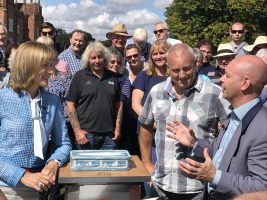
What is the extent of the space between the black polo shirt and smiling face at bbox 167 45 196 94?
5.91ft

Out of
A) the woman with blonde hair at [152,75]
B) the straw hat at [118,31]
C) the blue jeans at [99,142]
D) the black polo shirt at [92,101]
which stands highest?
the straw hat at [118,31]

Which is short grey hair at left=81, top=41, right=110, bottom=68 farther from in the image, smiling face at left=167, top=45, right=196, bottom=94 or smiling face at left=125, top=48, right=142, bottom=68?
smiling face at left=167, top=45, right=196, bottom=94

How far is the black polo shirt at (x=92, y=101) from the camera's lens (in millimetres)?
5086

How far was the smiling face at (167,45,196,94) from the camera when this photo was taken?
339cm

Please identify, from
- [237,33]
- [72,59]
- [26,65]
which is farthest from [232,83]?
[237,33]

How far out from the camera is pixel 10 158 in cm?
284

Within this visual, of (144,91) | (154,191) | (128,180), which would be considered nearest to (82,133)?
(144,91)

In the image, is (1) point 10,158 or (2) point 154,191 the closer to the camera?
(1) point 10,158

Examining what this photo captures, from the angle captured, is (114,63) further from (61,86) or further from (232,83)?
(232,83)

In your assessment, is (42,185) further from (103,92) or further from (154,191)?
(103,92)

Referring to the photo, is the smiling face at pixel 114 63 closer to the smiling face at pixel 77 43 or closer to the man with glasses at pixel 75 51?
the man with glasses at pixel 75 51

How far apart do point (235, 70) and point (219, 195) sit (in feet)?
2.63

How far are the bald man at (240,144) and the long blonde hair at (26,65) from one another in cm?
116

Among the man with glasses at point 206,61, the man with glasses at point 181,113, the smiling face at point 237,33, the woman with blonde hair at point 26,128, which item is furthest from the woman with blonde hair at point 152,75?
the smiling face at point 237,33
